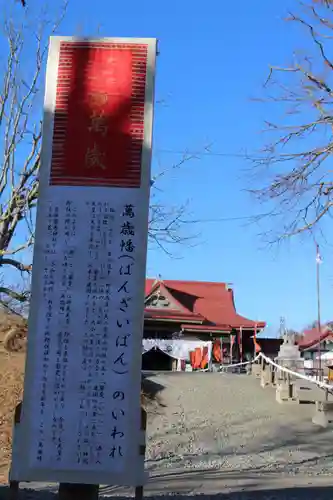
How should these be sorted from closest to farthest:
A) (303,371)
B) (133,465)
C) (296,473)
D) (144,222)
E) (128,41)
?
1. (133,465)
2. (144,222)
3. (128,41)
4. (296,473)
5. (303,371)

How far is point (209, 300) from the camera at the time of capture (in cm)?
3406

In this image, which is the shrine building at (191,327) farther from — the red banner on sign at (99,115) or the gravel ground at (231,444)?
the red banner on sign at (99,115)

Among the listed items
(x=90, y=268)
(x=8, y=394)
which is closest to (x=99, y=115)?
(x=90, y=268)

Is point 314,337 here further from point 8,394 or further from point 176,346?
point 8,394

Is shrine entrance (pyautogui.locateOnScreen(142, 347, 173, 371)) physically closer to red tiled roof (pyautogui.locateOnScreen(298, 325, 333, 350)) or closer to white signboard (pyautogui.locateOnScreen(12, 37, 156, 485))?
red tiled roof (pyautogui.locateOnScreen(298, 325, 333, 350))

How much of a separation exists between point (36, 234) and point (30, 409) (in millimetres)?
1527

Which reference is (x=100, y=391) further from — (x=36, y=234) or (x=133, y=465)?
(x=36, y=234)

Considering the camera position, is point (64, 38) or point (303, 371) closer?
point (64, 38)

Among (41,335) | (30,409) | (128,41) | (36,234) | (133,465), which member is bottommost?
(133,465)

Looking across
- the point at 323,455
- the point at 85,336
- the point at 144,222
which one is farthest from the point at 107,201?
the point at 323,455

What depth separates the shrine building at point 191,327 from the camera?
2539 centimetres

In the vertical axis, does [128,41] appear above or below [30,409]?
above

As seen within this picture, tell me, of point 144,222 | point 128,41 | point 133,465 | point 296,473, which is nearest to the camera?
point 133,465

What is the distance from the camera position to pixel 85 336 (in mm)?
5055
